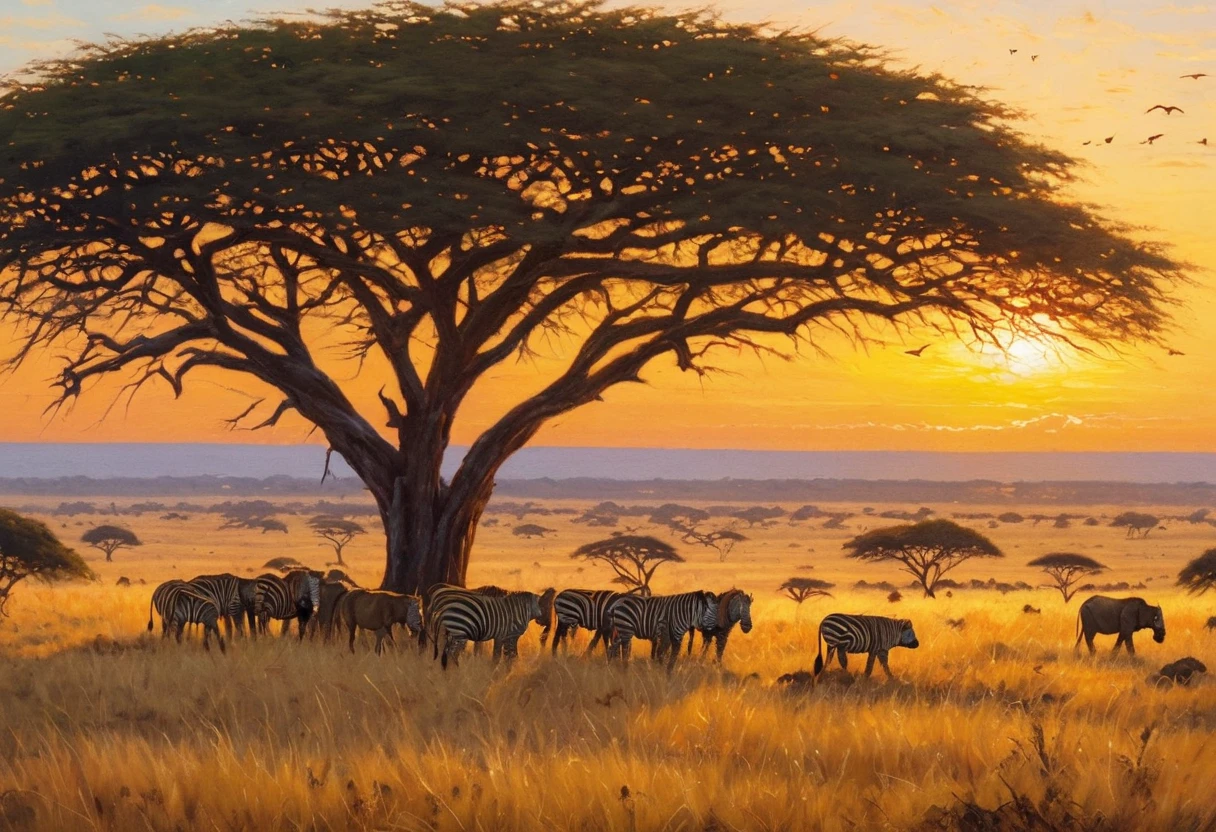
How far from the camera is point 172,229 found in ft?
68.6

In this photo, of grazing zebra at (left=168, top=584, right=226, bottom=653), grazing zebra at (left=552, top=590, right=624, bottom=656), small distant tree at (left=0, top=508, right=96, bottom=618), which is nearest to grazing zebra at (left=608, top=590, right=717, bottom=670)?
grazing zebra at (left=552, top=590, right=624, bottom=656)

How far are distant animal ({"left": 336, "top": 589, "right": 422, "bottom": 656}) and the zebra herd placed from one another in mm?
12

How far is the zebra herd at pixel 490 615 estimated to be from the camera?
16984 mm

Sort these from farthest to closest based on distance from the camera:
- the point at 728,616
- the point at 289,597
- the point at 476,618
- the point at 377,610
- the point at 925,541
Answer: the point at 925,541
the point at 289,597
the point at 377,610
the point at 728,616
the point at 476,618

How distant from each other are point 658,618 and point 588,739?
645 cm

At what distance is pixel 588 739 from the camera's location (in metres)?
11.4

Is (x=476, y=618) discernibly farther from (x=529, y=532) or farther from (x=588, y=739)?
(x=529, y=532)

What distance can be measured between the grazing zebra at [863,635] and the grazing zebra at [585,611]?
8.15 feet

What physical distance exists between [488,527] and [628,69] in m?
103

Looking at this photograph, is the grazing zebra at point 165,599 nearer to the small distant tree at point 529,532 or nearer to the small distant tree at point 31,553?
the small distant tree at point 31,553

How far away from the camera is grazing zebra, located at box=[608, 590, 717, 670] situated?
17.8 meters

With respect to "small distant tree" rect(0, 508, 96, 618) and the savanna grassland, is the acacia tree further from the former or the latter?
"small distant tree" rect(0, 508, 96, 618)

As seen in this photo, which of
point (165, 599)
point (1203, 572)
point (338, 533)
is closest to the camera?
point (165, 599)

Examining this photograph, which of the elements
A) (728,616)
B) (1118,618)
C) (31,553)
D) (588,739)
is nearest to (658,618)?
(728,616)
